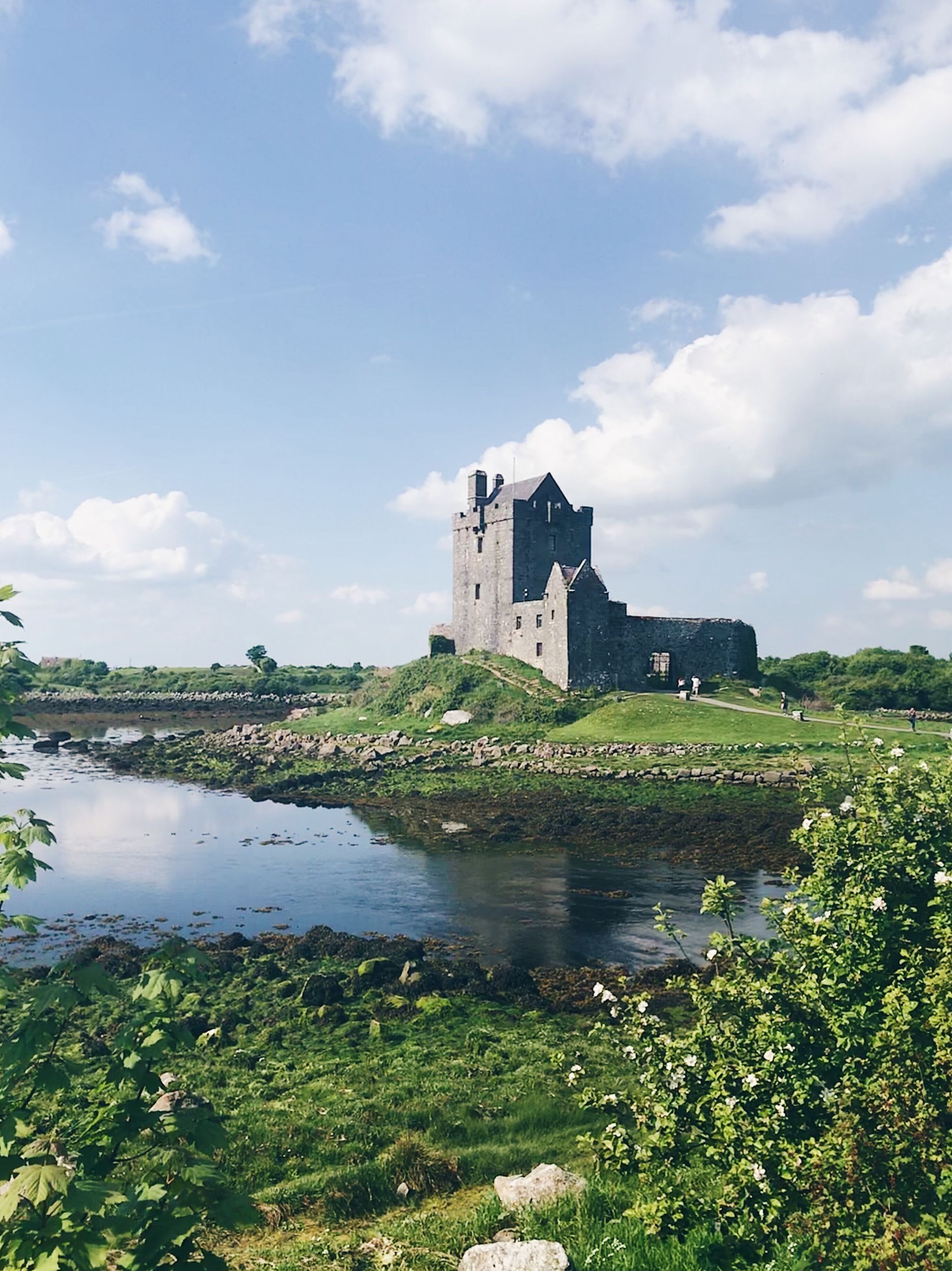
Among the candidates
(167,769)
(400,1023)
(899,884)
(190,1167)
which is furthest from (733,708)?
(190,1167)

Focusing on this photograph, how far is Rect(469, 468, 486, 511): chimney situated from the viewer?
77500mm

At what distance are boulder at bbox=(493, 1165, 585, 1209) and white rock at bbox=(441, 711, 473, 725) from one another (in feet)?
172

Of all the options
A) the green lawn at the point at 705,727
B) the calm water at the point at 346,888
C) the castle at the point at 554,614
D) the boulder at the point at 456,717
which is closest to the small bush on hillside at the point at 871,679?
the castle at the point at 554,614

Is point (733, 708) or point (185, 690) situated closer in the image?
point (733, 708)

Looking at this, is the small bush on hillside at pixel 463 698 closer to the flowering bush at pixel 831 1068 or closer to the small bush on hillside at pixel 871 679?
the small bush on hillside at pixel 871 679

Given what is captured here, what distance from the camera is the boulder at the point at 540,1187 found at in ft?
30.5

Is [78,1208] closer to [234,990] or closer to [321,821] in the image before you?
[234,990]

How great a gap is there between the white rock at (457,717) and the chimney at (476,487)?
2209cm

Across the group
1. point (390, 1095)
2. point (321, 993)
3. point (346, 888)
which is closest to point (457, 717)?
point (346, 888)

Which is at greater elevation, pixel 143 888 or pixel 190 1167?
pixel 190 1167

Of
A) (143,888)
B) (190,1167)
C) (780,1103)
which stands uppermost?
(190,1167)

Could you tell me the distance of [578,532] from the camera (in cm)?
7475

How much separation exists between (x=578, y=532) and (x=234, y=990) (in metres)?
59.2

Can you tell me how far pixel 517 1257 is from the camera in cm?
758
